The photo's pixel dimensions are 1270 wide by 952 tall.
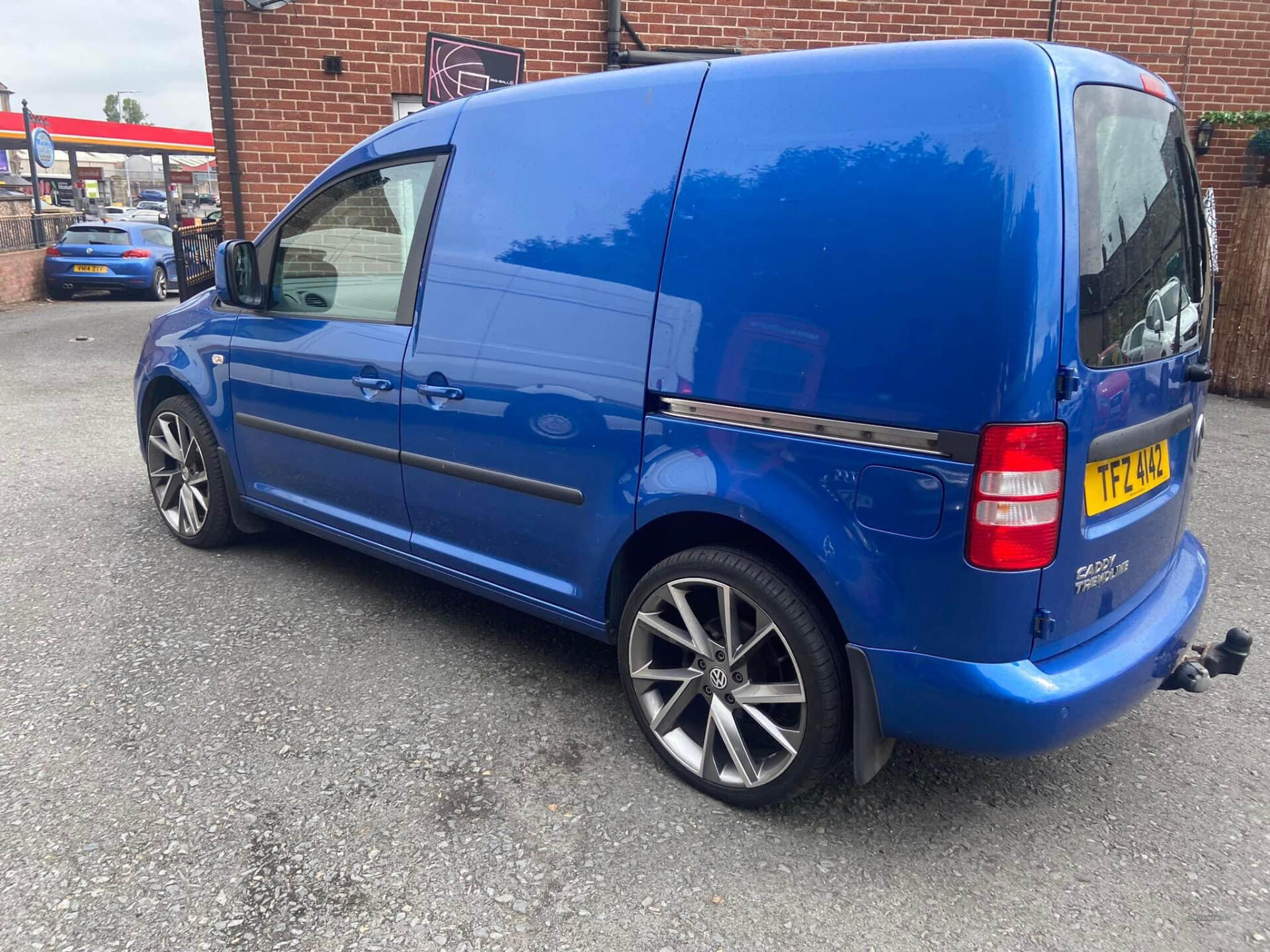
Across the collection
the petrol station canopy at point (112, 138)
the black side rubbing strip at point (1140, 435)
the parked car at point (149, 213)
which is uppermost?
the petrol station canopy at point (112, 138)

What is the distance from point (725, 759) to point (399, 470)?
1576mm

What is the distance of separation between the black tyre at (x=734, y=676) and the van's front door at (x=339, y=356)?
3.96 feet

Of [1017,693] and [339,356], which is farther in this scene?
[339,356]

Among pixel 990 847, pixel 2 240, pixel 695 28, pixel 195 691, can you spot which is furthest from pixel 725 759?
pixel 2 240

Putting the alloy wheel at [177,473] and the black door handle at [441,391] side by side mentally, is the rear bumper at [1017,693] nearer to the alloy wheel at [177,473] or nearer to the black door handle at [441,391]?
the black door handle at [441,391]

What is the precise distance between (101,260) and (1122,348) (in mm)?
18222

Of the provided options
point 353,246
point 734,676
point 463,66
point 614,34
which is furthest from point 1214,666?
point 614,34

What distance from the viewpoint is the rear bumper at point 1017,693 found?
215cm

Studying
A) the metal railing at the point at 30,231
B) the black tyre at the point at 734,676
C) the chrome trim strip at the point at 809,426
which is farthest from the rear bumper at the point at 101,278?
the chrome trim strip at the point at 809,426

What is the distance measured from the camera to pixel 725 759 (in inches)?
106

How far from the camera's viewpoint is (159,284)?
17.5 m

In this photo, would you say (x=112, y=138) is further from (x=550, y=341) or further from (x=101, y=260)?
(x=550, y=341)

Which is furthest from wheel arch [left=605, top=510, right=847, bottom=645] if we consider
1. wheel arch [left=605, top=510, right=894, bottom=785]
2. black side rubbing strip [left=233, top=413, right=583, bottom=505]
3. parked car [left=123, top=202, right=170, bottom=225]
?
parked car [left=123, top=202, right=170, bottom=225]

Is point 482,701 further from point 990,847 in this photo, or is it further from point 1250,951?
point 1250,951
